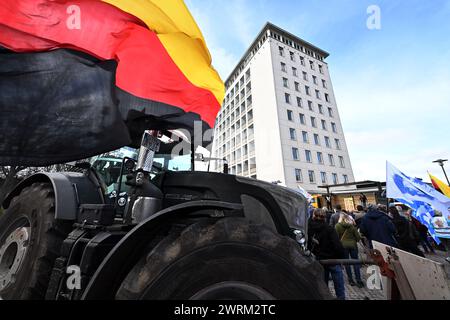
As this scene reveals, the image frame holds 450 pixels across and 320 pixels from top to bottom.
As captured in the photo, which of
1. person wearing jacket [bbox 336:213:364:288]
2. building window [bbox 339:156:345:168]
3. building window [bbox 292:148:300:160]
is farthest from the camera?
building window [bbox 339:156:345:168]

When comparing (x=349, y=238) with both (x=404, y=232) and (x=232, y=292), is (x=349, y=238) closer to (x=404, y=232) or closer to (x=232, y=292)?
(x=404, y=232)

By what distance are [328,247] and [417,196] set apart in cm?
316

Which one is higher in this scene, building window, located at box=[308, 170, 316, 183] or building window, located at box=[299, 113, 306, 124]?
building window, located at box=[299, 113, 306, 124]

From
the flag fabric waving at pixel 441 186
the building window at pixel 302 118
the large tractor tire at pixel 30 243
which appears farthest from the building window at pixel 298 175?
Result: the large tractor tire at pixel 30 243

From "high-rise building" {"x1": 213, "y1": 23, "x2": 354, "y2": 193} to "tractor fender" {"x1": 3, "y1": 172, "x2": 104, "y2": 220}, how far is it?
90.4 ft

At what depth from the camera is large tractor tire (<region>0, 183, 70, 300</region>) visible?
2229 mm

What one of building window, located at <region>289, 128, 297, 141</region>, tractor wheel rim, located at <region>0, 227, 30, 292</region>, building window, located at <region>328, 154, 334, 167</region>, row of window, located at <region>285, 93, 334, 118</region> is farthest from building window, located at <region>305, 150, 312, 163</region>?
tractor wheel rim, located at <region>0, 227, 30, 292</region>

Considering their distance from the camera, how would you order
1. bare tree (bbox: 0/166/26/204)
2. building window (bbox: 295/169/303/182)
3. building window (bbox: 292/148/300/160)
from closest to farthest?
bare tree (bbox: 0/166/26/204) < building window (bbox: 295/169/303/182) < building window (bbox: 292/148/300/160)

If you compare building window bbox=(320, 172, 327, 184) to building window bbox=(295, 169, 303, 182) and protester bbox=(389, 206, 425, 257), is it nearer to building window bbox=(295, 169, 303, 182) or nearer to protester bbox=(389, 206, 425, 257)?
building window bbox=(295, 169, 303, 182)

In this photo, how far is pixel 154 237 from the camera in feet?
5.59

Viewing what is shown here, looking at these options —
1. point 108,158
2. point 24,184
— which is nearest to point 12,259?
point 24,184

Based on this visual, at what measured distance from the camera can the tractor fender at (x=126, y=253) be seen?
145cm

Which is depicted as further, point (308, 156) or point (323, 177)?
point (308, 156)

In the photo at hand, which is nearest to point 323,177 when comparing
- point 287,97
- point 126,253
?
point 287,97
